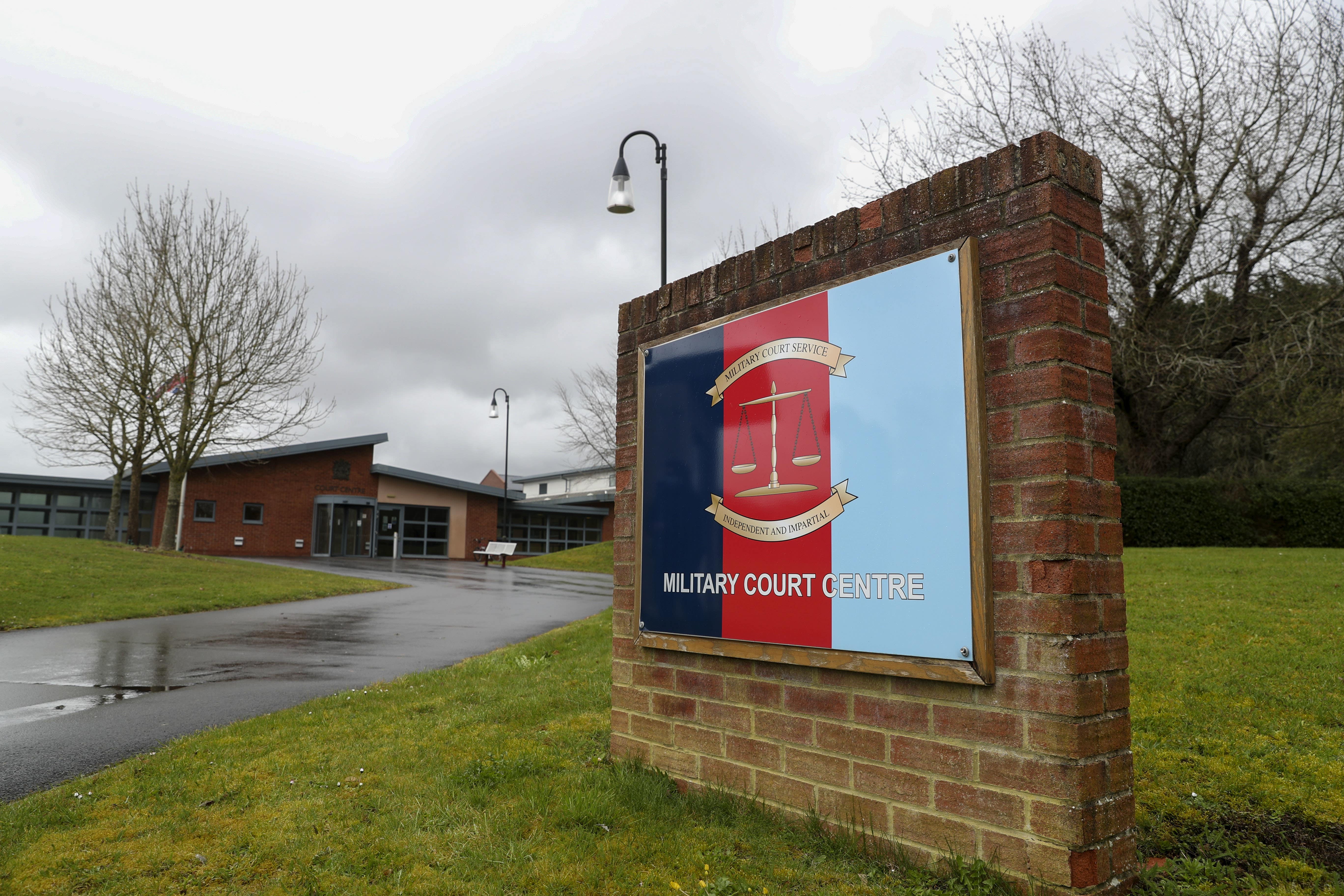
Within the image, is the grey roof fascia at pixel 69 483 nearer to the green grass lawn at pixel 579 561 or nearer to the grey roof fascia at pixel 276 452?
the grey roof fascia at pixel 276 452

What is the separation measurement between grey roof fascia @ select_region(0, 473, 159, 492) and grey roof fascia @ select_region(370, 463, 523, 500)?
911 cm

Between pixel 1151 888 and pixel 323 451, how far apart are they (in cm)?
3966

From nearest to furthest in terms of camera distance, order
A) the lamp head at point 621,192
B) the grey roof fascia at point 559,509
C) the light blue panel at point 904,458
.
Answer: the light blue panel at point 904,458, the lamp head at point 621,192, the grey roof fascia at point 559,509

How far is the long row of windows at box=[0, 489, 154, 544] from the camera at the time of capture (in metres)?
35.1

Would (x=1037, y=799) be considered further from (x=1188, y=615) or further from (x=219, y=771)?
(x=1188, y=615)

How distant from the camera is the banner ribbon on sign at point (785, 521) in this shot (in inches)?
135

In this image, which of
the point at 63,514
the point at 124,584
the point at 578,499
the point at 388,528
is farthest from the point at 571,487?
the point at 124,584

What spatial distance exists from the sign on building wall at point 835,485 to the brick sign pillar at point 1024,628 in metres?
0.10

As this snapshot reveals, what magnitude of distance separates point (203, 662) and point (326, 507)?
101 ft

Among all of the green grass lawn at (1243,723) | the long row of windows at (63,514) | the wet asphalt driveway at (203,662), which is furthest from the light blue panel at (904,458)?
the long row of windows at (63,514)

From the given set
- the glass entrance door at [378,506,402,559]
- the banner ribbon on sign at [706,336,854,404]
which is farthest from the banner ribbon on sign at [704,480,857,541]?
the glass entrance door at [378,506,402,559]

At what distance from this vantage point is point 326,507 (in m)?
38.1

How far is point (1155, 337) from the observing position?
17875mm

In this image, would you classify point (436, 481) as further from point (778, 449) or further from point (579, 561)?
point (778, 449)
